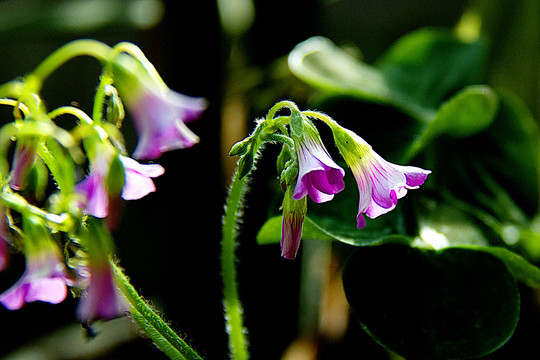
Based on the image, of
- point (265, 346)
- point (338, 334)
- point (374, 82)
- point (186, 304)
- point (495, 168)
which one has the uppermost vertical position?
point (374, 82)

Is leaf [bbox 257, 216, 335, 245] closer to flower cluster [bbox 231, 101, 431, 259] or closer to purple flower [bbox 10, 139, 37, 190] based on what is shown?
flower cluster [bbox 231, 101, 431, 259]

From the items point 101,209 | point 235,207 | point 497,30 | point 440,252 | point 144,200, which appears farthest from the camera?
point 144,200

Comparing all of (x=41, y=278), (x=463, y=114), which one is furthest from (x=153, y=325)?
(x=463, y=114)

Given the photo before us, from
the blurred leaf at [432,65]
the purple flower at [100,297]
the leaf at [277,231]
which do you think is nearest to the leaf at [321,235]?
the leaf at [277,231]

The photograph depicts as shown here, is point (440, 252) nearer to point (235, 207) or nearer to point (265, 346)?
point (235, 207)

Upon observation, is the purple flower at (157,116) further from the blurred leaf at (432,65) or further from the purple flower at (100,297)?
the blurred leaf at (432,65)

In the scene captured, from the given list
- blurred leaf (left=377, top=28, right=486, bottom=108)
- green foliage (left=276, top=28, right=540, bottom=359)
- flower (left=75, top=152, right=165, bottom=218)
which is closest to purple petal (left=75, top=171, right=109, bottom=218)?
flower (left=75, top=152, right=165, bottom=218)

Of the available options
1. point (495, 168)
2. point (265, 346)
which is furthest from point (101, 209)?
point (265, 346)
